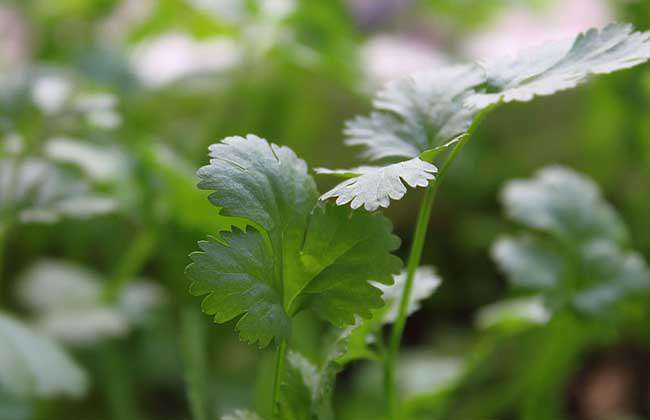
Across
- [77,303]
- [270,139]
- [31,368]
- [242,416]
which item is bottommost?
[242,416]

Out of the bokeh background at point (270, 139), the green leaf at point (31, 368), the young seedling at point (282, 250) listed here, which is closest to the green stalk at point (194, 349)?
the bokeh background at point (270, 139)

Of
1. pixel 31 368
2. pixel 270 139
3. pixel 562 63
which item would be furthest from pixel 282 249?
pixel 270 139

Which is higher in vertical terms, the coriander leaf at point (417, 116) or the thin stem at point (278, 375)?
the coriander leaf at point (417, 116)

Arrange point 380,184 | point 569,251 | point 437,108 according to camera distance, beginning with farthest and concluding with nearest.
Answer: point 569,251 < point 437,108 < point 380,184

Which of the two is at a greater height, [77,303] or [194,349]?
[77,303]

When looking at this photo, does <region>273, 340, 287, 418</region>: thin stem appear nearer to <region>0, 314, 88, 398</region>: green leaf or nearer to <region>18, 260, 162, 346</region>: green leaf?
<region>0, 314, 88, 398</region>: green leaf

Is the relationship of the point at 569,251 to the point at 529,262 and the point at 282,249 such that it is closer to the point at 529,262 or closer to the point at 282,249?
the point at 529,262

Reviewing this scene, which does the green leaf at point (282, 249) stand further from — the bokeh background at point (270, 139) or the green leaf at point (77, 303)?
the green leaf at point (77, 303)
